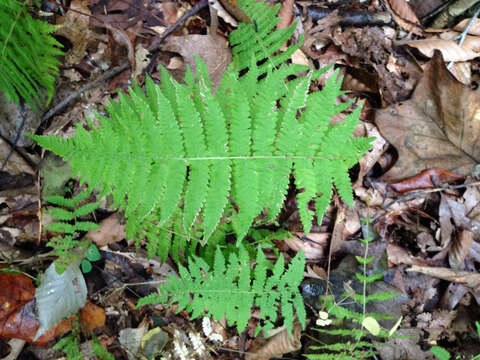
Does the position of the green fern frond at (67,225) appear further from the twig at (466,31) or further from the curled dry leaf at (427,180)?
the twig at (466,31)

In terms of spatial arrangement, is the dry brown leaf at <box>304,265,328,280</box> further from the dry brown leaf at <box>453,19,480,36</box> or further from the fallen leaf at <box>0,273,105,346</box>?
the dry brown leaf at <box>453,19,480,36</box>

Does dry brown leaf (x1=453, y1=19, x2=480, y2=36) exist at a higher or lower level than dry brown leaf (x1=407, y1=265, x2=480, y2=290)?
higher

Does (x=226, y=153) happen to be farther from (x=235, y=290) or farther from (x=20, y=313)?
(x=20, y=313)

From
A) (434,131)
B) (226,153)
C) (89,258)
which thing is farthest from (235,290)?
(434,131)

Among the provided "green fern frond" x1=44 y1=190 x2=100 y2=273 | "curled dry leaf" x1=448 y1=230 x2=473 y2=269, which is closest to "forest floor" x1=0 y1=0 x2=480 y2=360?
"curled dry leaf" x1=448 y1=230 x2=473 y2=269

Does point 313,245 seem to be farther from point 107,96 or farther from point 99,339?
point 107,96

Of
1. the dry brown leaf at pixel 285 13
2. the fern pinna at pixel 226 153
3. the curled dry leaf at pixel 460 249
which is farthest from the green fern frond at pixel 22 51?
the curled dry leaf at pixel 460 249
